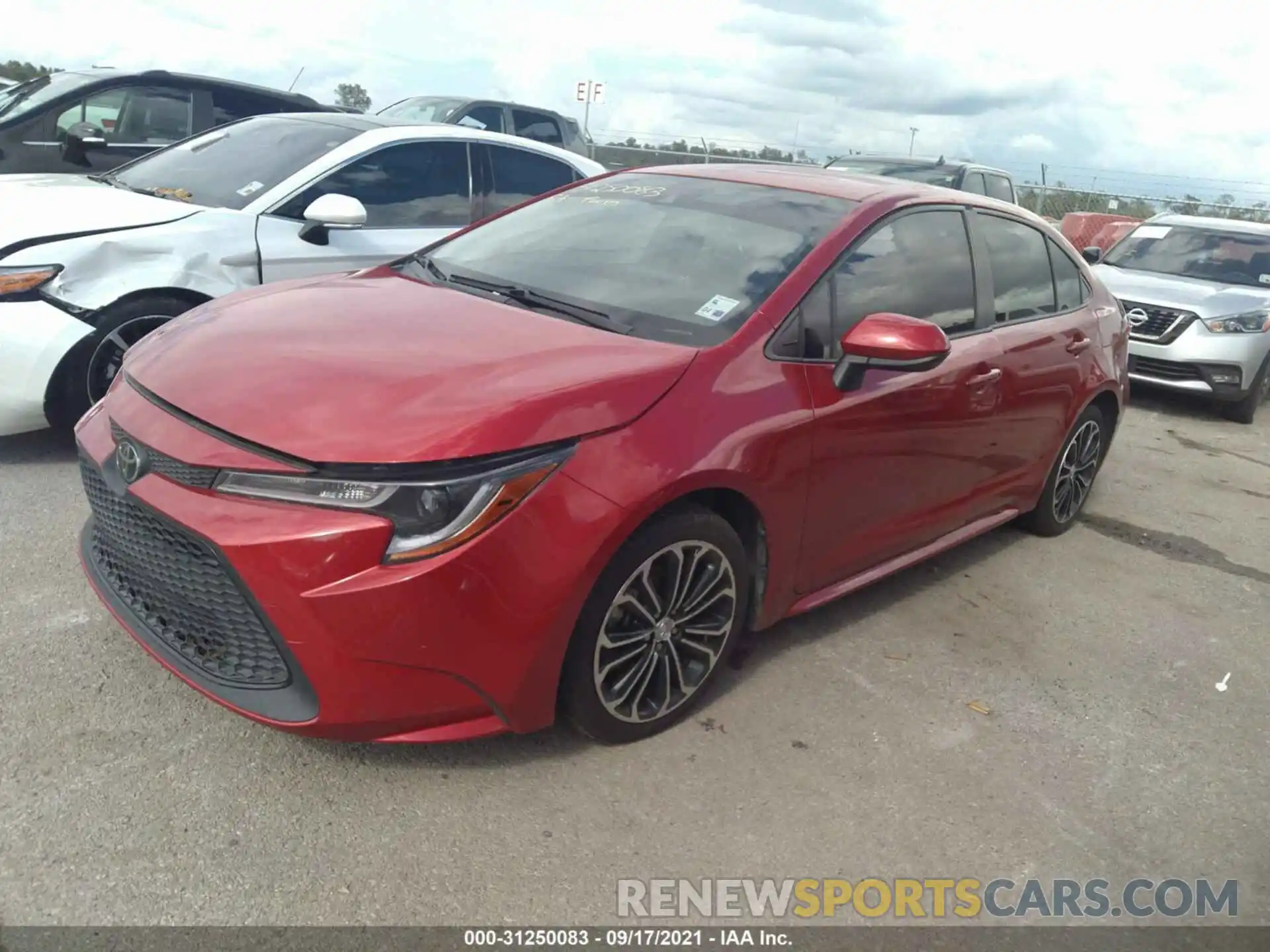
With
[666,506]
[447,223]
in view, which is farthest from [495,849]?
[447,223]

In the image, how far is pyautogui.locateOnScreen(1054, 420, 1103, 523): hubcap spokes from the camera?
509 cm

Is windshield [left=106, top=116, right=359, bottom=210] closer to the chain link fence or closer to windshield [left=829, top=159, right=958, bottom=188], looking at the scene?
windshield [left=829, top=159, right=958, bottom=188]

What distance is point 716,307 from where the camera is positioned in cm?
325

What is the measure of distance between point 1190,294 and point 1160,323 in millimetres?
466

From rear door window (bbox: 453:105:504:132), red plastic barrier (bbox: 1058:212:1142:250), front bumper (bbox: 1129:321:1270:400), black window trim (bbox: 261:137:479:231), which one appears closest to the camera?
black window trim (bbox: 261:137:479:231)

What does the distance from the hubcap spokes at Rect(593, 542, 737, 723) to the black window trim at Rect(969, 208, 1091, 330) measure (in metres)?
1.82

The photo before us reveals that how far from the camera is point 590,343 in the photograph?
9.77 feet

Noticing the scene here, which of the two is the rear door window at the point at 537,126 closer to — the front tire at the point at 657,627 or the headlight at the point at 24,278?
the headlight at the point at 24,278

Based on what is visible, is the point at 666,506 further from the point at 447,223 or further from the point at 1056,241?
the point at 447,223

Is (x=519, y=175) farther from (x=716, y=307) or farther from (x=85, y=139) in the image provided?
(x=716, y=307)

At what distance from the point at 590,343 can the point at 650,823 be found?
1.31m

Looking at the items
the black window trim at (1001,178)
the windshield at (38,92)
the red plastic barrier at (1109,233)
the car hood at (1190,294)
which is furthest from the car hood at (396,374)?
the red plastic barrier at (1109,233)

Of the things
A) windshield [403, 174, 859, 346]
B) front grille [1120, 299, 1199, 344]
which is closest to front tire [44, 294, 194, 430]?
windshield [403, 174, 859, 346]

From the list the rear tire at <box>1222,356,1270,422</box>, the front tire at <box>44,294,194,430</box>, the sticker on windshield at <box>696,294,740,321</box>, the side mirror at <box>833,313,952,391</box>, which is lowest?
the rear tire at <box>1222,356,1270,422</box>
